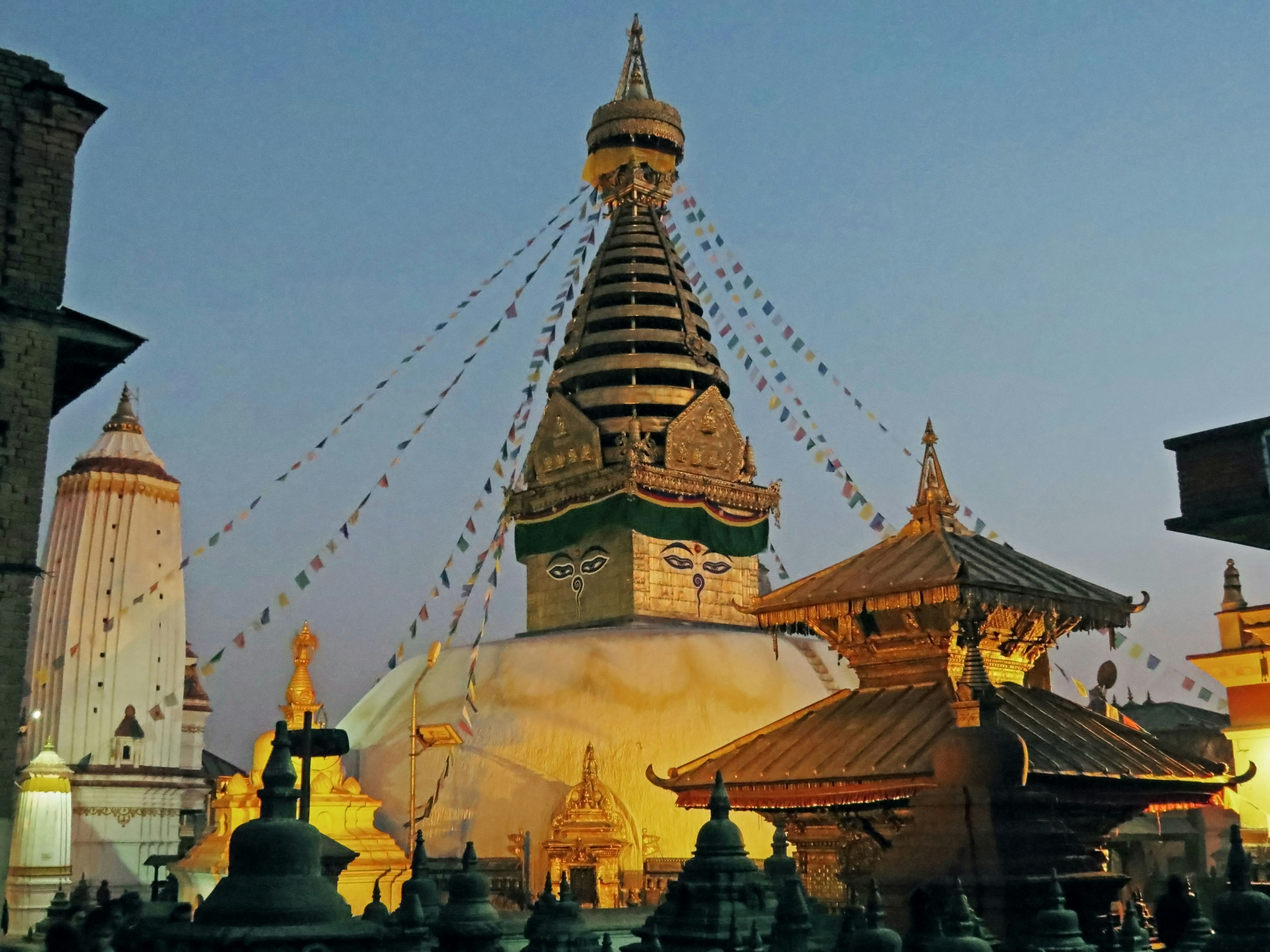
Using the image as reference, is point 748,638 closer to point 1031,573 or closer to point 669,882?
point 1031,573

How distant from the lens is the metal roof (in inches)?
453

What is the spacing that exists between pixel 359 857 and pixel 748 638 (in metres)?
8.55

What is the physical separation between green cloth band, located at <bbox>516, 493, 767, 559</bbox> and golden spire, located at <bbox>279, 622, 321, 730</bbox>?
711 cm

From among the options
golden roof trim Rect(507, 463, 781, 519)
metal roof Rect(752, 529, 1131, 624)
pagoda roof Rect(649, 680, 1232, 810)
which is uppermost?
golden roof trim Rect(507, 463, 781, 519)

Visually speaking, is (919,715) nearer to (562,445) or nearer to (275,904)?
(275,904)

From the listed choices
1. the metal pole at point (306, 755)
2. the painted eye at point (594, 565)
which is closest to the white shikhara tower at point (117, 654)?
the painted eye at point (594, 565)

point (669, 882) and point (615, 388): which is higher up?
point (615, 388)

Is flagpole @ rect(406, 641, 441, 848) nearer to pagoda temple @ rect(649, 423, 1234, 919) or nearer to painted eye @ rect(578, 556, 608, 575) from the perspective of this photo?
painted eye @ rect(578, 556, 608, 575)

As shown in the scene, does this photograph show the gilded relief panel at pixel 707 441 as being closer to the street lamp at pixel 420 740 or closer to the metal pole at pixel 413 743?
the metal pole at pixel 413 743

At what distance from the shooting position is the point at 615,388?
25250 mm

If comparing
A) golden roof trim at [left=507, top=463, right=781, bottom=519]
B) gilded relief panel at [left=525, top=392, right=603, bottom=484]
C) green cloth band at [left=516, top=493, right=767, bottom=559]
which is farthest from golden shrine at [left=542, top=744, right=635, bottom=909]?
gilded relief panel at [left=525, top=392, right=603, bottom=484]

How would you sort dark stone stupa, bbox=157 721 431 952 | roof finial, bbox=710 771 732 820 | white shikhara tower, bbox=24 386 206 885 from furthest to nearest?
1. white shikhara tower, bbox=24 386 206 885
2. roof finial, bbox=710 771 732 820
3. dark stone stupa, bbox=157 721 431 952

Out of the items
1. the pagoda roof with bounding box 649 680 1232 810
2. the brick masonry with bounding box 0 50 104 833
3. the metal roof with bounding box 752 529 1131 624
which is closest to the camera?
the brick masonry with bounding box 0 50 104 833

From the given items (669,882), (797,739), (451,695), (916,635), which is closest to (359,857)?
(451,695)
